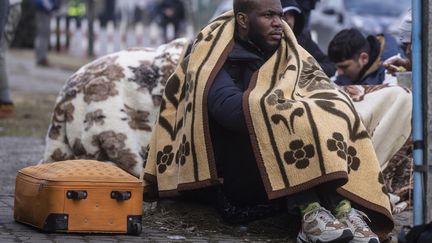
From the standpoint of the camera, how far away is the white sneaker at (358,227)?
5957mm

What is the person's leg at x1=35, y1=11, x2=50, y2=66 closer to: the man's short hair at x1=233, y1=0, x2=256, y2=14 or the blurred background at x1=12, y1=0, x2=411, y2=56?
the blurred background at x1=12, y1=0, x2=411, y2=56

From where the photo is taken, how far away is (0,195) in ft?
24.9

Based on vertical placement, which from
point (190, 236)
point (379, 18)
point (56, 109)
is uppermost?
point (379, 18)

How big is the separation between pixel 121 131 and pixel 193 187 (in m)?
1.85

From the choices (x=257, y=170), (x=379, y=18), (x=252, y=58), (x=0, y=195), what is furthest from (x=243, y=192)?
(x=379, y=18)

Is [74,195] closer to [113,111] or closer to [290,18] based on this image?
[113,111]

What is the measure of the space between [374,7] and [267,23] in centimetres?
1490

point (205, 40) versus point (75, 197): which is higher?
point (205, 40)

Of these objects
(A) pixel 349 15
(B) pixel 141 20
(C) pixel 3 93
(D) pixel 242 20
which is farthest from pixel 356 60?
(B) pixel 141 20

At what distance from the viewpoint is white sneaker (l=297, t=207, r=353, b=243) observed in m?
5.89

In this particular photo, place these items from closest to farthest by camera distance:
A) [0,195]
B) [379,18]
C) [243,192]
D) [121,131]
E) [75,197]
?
[75,197] < [243,192] < [0,195] < [121,131] < [379,18]

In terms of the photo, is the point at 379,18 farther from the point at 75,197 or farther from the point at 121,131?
the point at 75,197

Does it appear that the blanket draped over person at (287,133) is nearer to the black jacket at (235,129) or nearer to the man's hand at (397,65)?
A: the black jacket at (235,129)

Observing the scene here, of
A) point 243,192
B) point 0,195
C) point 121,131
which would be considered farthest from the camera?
point 121,131
